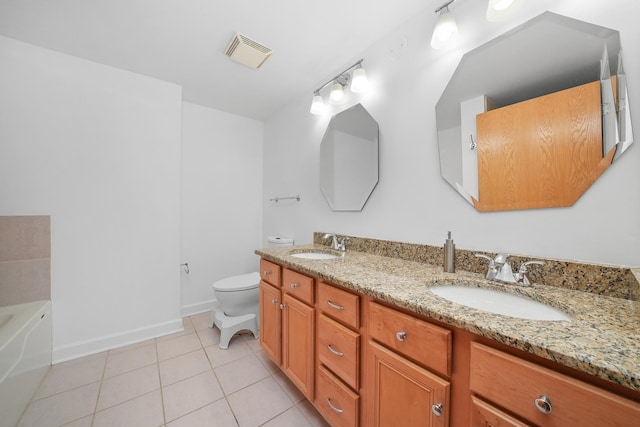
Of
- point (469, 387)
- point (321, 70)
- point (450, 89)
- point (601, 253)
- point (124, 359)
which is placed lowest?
point (124, 359)

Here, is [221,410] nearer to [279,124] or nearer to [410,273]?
[410,273]

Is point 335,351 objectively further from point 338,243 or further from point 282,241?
point 282,241

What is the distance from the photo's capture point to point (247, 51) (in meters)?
1.69

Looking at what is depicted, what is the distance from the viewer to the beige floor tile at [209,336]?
1985 millimetres

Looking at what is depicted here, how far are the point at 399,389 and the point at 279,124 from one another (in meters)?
2.59

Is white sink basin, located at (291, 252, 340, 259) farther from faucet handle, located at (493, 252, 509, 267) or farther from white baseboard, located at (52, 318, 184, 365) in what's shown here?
white baseboard, located at (52, 318, 184, 365)

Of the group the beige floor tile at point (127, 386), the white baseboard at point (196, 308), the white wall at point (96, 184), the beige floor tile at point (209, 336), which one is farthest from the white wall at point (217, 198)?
the beige floor tile at point (127, 386)

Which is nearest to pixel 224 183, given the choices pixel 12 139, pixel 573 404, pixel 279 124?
pixel 279 124

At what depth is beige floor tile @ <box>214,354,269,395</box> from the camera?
4.92 ft

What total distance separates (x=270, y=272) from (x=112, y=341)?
1550 millimetres

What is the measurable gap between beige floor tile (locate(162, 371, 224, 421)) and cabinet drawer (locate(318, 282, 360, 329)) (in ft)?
3.16

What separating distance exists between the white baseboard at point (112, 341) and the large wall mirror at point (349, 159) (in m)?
1.87

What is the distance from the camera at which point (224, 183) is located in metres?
2.75

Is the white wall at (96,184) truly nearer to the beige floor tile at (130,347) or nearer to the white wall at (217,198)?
the beige floor tile at (130,347)
